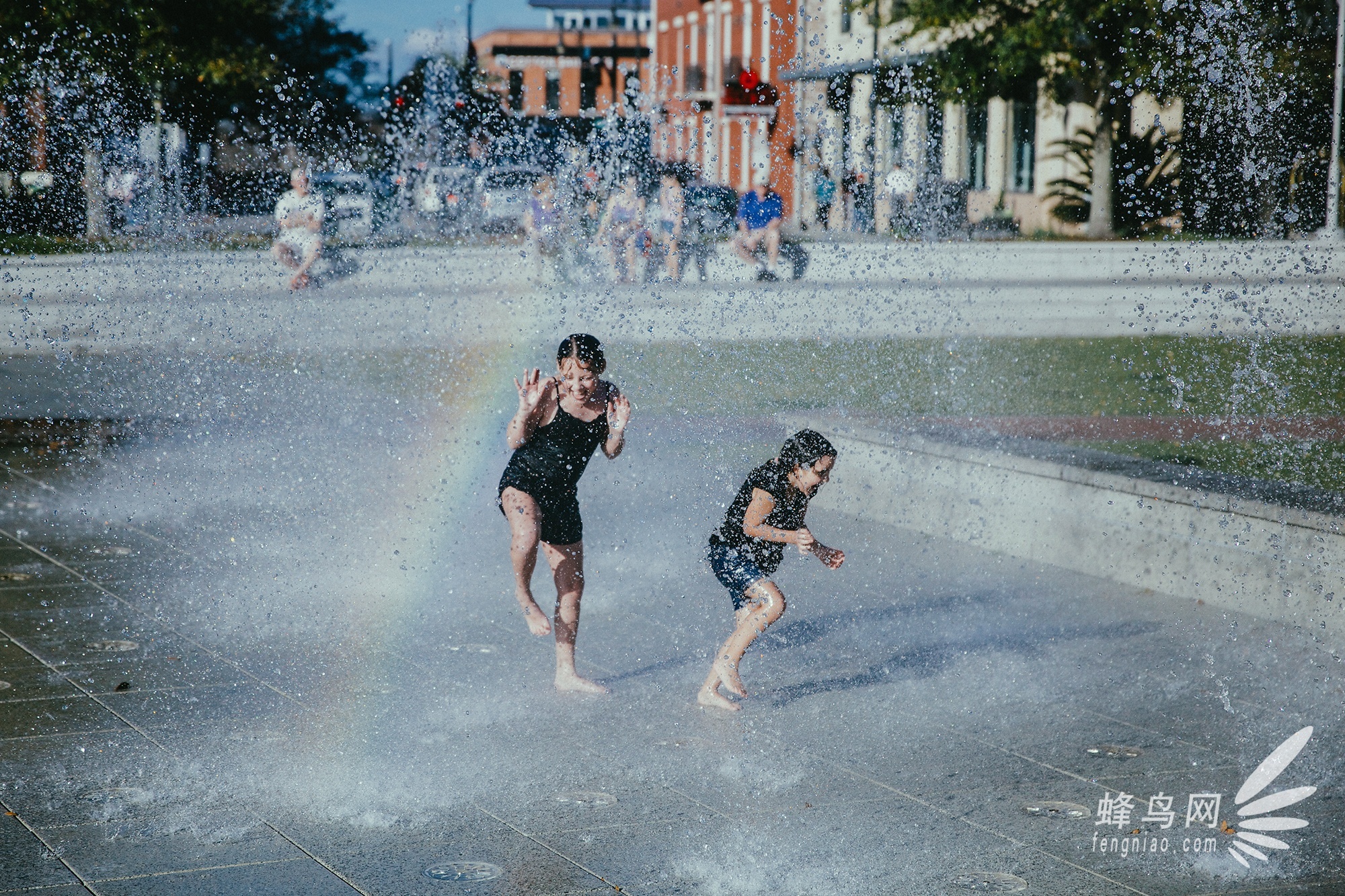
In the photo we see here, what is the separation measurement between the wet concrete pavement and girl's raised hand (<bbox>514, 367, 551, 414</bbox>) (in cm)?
112

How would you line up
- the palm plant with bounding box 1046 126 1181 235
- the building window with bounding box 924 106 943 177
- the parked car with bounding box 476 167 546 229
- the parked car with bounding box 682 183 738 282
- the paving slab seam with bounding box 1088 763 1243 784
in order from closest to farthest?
the paving slab seam with bounding box 1088 763 1243 784 < the parked car with bounding box 682 183 738 282 < the parked car with bounding box 476 167 546 229 < the palm plant with bounding box 1046 126 1181 235 < the building window with bounding box 924 106 943 177

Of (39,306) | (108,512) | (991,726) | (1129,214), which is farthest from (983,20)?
(991,726)

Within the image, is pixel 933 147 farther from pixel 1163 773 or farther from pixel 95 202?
pixel 1163 773

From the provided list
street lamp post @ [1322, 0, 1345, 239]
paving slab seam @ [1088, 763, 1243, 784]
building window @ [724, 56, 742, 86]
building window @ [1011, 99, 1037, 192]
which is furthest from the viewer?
building window @ [724, 56, 742, 86]

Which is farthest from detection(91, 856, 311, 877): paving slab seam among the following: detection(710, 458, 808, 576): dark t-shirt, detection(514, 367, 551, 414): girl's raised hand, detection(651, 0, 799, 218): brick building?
detection(651, 0, 799, 218): brick building

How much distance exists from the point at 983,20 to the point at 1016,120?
6114mm

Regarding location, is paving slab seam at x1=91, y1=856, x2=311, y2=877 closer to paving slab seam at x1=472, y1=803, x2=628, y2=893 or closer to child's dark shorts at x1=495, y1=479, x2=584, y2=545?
paving slab seam at x1=472, y1=803, x2=628, y2=893

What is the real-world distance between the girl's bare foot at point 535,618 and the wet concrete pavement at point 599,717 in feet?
0.88

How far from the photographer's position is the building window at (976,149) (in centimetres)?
3769

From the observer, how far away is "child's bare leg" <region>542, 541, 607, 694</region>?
5797 millimetres

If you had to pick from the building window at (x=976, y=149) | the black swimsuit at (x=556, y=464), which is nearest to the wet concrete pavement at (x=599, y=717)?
the black swimsuit at (x=556, y=464)

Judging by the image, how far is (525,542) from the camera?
5.75 metres

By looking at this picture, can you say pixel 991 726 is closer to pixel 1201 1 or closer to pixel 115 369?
pixel 1201 1

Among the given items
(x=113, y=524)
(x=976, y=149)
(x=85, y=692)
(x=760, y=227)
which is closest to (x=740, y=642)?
(x=85, y=692)
